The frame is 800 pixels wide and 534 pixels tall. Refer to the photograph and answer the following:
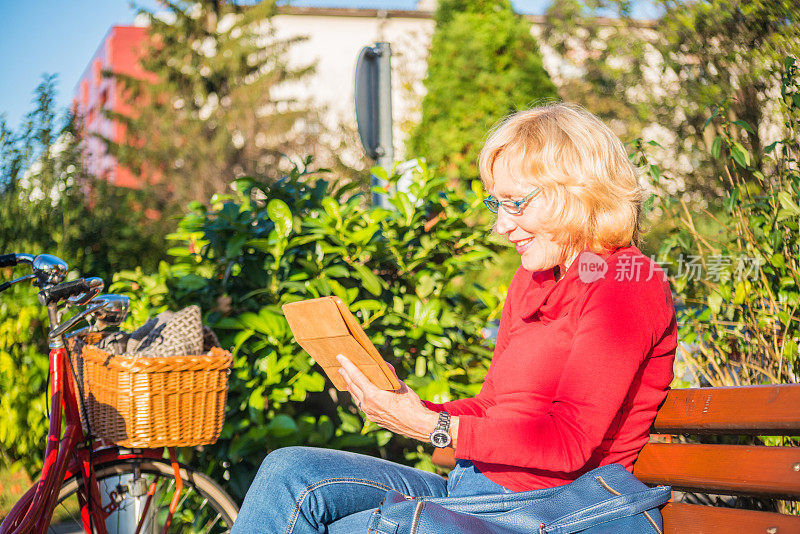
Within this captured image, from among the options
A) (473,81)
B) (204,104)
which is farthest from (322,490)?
(204,104)

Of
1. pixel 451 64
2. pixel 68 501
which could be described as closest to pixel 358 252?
pixel 68 501

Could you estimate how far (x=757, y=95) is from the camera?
310cm

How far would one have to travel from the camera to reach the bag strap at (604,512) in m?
1.50

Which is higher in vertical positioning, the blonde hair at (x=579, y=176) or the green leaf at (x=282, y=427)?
the blonde hair at (x=579, y=176)

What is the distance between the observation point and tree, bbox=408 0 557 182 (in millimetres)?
10484

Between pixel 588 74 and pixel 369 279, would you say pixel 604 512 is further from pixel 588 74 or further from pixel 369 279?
pixel 588 74

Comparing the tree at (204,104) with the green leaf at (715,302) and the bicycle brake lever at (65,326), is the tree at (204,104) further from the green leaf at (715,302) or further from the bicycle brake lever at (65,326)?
the bicycle brake lever at (65,326)

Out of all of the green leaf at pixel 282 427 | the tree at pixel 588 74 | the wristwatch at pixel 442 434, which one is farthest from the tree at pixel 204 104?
the wristwatch at pixel 442 434

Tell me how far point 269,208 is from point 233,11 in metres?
17.1

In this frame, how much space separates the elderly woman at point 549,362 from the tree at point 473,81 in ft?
27.9

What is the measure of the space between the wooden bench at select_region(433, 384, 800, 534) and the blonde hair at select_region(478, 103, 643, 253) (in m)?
0.44

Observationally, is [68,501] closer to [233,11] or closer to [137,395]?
[137,395]

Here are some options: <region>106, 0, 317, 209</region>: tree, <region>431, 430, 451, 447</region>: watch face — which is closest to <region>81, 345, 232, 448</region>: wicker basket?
<region>431, 430, 451, 447</region>: watch face

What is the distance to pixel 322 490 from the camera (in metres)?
1.85
